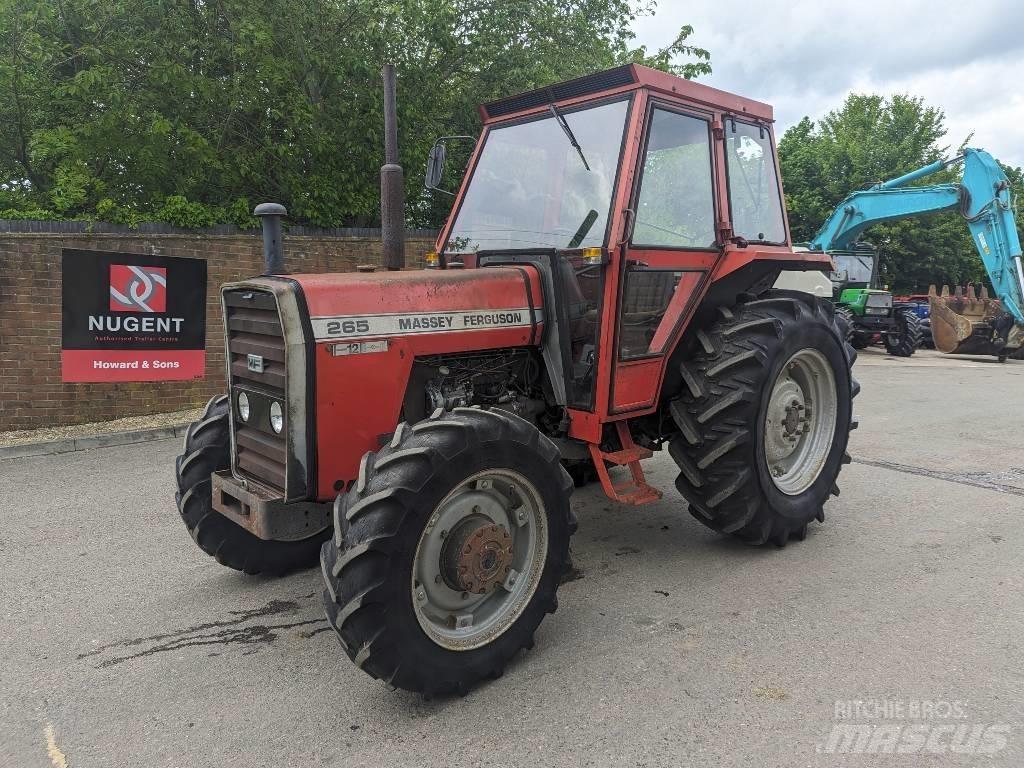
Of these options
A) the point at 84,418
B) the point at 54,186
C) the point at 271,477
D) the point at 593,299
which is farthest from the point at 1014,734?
the point at 54,186

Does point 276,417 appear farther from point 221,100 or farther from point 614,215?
point 221,100

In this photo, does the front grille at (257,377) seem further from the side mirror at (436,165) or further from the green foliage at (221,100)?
the green foliage at (221,100)

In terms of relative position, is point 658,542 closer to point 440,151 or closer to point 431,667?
point 431,667

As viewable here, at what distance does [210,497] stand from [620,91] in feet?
9.49

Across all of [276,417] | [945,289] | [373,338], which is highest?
[945,289]

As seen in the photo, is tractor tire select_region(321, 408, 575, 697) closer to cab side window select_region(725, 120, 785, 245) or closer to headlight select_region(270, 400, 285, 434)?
headlight select_region(270, 400, 285, 434)

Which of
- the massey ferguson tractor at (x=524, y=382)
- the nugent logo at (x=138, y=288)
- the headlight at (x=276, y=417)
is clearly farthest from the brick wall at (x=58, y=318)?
the headlight at (x=276, y=417)

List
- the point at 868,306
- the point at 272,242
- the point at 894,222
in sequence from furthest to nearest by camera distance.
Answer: the point at 894,222
the point at 868,306
the point at 272,242

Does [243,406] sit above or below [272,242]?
below

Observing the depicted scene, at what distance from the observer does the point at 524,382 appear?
3.83 metres

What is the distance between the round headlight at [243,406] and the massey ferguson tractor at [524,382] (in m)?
0.01

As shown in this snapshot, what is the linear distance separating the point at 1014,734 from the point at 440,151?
12.5 feet

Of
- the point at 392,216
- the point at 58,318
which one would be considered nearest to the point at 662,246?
the point at 392,216

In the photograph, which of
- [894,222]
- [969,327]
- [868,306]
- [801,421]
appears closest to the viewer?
[801,421]
